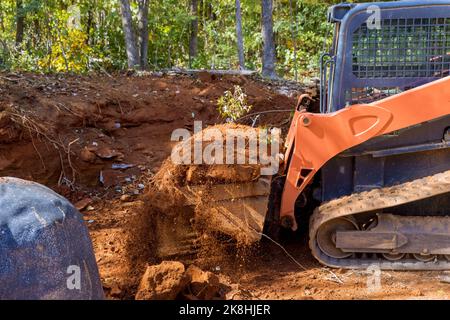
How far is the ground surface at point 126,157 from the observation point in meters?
5.12

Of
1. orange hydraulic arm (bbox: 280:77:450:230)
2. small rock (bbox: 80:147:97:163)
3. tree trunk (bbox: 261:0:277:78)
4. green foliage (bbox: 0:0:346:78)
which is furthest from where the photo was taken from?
tree trunk (bbox: 261:0:277:78)

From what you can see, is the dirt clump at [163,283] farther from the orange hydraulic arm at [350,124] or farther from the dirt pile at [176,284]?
the orange hydraulic arm at [350,124]

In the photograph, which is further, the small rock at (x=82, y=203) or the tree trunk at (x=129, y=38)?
the tree trunk at (x=129, y=38)

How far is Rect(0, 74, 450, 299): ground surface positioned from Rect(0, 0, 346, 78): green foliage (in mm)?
1839

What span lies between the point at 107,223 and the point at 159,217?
162 cm

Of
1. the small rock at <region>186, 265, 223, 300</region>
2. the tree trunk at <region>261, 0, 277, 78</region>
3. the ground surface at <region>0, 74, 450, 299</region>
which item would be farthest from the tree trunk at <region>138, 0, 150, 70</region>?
the small rock at <region>186, 265, 223, 300</region>

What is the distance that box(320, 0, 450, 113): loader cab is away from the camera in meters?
5.16

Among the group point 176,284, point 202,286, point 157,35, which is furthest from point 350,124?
point 157,35

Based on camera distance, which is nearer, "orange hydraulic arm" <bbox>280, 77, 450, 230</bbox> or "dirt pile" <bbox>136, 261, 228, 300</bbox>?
"dirt pile" <bbox>136, 261, 228, 300</bbox>

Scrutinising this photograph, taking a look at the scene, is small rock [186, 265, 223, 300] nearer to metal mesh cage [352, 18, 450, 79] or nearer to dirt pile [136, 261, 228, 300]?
dirt pile [136, 261, 228, 300]

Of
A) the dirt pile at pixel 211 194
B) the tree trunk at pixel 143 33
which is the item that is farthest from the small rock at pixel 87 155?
the tree trunk at pixel 143 33

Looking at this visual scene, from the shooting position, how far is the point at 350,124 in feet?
16.9

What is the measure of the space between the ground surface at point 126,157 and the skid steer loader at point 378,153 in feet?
0.96

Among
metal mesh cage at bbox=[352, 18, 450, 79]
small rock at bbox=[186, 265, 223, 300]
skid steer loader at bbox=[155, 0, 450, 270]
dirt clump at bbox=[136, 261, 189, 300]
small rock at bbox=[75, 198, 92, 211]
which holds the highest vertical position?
metal mesh cage at bbox=[352, 18, 450, 79]
